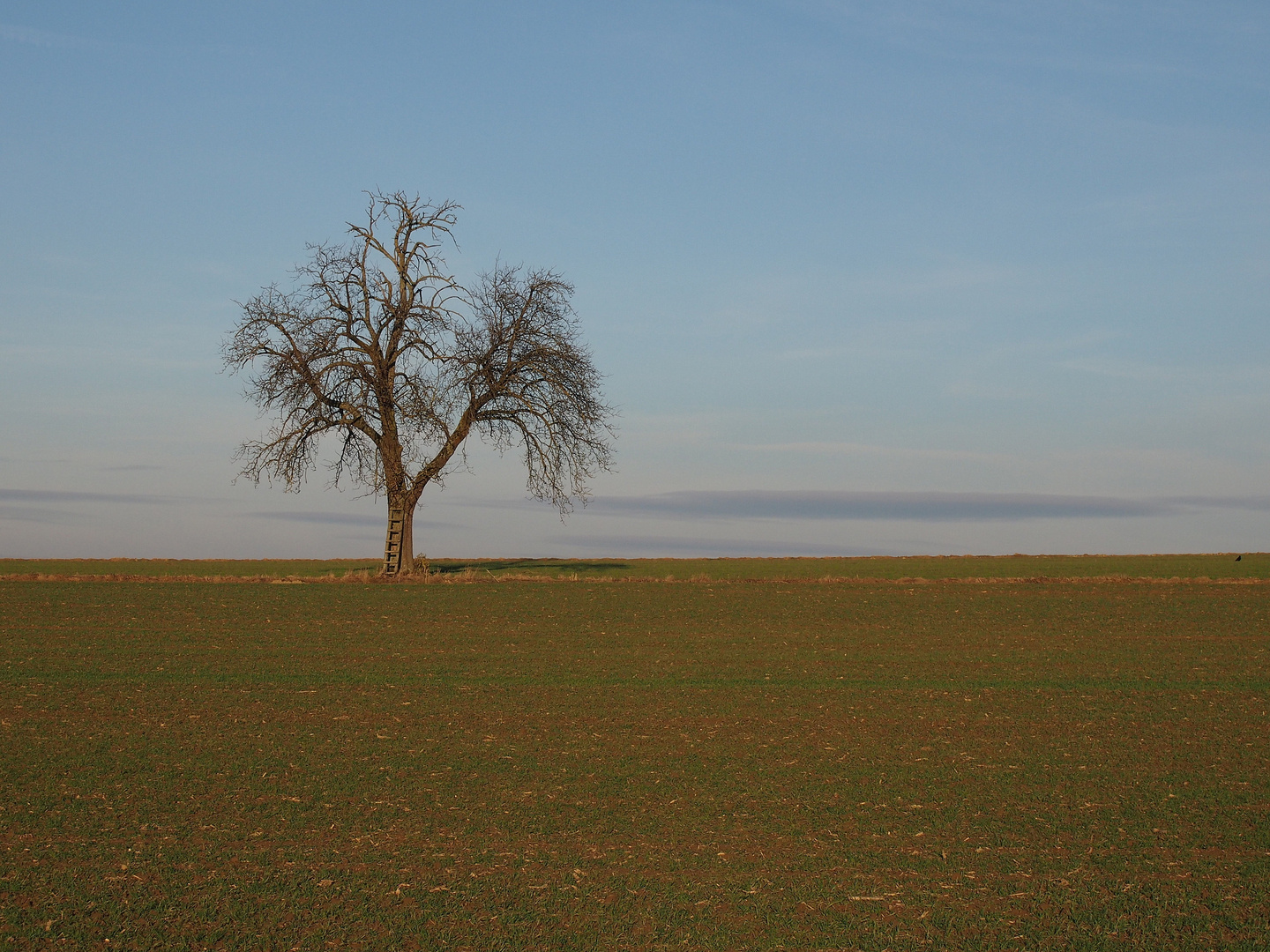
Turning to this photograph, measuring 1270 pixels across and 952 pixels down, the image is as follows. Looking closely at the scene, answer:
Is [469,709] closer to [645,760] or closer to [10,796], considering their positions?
[645,760]

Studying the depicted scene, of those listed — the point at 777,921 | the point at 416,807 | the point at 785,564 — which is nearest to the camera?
the point at 777,921

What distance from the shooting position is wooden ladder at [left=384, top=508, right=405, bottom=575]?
123 feet

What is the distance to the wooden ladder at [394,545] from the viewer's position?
37.5 meters

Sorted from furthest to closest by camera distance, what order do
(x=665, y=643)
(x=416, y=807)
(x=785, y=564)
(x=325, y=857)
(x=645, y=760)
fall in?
(x=785, y=564) → (x=665, y=643) → (x=645, y=760) → (x=416, y=807) → (x=325, y=857)

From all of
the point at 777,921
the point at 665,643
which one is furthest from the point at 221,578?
the point at 777,921

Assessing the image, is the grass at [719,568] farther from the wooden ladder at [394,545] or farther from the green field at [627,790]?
the green field at [627,790]

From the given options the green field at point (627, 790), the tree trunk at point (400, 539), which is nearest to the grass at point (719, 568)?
the tree trunk at point (400, 539)

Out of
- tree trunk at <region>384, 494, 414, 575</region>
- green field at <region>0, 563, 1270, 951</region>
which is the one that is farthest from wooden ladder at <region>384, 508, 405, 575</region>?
green field at <region>0, 563, 1270, 951</region>

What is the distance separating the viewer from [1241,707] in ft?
49.4

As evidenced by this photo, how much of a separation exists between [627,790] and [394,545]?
28.9 metres

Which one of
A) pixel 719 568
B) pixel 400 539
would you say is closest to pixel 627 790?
pixel 400 539

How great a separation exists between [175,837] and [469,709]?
19.4ft

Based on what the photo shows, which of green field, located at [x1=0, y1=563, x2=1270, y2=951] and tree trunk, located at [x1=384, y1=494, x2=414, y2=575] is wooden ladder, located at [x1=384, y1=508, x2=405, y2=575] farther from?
green field, located at [x1=0, y1=563, x2=1270, y2=951]

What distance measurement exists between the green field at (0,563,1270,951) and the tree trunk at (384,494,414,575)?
47.9ft
